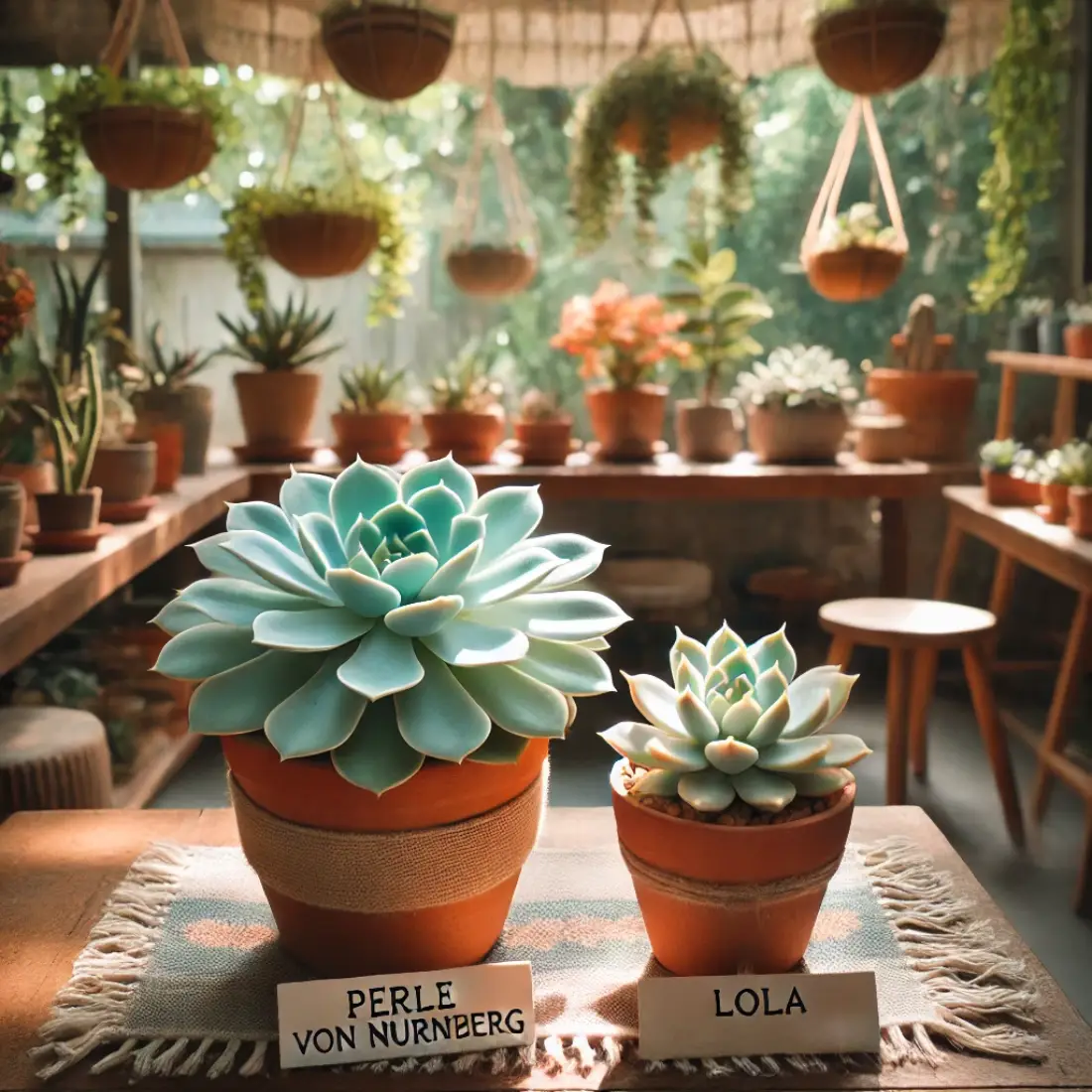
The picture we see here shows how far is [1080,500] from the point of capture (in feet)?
9.57

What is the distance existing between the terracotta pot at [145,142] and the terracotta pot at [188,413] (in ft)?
1.77

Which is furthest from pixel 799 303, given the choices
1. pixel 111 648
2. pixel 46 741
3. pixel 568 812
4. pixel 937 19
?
pixel 568 812

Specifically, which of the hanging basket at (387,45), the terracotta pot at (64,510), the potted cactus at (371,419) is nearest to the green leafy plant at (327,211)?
the potted cactus at (371,419)

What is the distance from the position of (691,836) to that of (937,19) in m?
2.56

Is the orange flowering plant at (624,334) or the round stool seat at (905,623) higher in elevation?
the orange flowering plant at (624,334)

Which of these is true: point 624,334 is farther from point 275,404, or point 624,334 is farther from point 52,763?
point 52,763

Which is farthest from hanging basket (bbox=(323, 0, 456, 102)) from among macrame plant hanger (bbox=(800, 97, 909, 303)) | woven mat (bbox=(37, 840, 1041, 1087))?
woven mat (bbox=(37, 840, 1041, 1087))

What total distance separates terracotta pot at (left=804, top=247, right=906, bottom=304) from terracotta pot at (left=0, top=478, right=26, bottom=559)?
2.28 metres

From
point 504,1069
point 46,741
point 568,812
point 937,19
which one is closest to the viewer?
point 504,1069

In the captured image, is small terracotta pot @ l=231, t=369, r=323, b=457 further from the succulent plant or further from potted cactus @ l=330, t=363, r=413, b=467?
the succulent plant

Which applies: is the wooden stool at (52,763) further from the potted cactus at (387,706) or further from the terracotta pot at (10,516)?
the potted cactus at (387,706)

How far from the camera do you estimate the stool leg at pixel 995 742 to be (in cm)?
292

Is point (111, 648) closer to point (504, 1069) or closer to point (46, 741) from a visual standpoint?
point (46, 741)

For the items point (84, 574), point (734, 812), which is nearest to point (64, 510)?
point (84, 574)
